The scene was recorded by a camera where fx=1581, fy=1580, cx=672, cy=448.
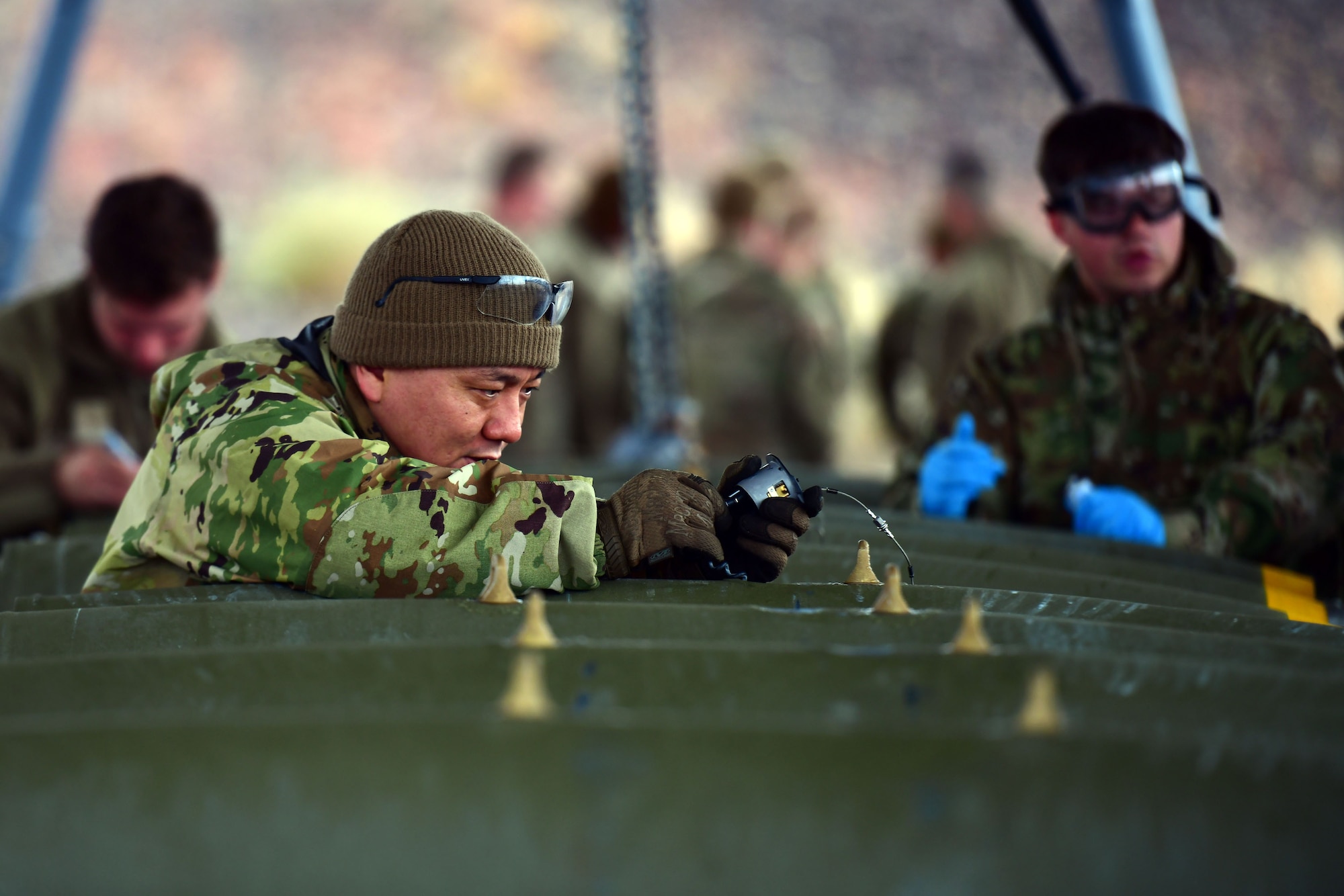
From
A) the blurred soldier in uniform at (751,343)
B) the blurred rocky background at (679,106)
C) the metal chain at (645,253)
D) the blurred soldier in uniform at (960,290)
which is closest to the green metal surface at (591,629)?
the metal chain at (645,253)

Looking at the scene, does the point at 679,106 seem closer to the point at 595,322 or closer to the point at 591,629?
the point at 595,322

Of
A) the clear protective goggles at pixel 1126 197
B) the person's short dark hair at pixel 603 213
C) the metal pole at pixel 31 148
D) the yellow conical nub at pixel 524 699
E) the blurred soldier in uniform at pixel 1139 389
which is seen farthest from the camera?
the person's short dark hair at pixel 603 213

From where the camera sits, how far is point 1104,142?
4.21 meters

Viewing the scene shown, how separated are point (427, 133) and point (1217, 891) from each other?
53.0 feet

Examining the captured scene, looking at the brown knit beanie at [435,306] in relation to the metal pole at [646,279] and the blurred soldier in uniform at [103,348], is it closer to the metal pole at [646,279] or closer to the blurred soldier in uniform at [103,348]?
the blurred soldier in uniform at [103,348]

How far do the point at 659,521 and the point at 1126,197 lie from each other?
229 centimetres

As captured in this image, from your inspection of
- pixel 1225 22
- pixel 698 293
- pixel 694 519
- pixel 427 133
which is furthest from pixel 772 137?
pixel 694 519

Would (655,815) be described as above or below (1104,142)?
below

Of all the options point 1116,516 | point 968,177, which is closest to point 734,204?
point 968,177

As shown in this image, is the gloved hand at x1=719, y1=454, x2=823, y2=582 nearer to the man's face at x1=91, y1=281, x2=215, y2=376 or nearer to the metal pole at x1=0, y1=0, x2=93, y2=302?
the man's face at x1=91, y1=281, x2=215, y2=376

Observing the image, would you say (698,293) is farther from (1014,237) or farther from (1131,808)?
(1131,808)

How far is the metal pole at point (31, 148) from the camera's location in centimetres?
635

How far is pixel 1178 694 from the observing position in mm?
1740

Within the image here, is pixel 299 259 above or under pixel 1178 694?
above
